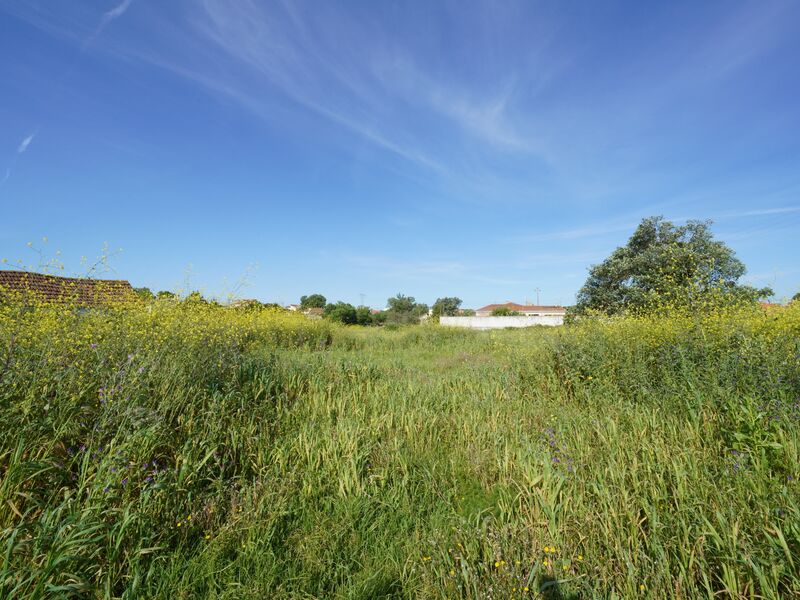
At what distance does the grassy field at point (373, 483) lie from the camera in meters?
2.01

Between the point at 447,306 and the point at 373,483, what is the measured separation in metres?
64.0

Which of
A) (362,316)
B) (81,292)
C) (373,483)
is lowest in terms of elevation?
(373,483)

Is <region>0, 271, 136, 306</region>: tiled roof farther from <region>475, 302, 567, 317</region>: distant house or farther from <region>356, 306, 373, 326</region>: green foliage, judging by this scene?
<region>475, 302, 567, 317</region>: distant house

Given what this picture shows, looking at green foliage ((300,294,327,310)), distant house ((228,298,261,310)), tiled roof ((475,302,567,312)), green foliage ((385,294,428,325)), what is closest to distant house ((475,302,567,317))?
tiled roof ((475,302,567,312))

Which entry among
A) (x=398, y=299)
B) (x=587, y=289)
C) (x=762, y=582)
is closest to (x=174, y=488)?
(x=762, y=582)

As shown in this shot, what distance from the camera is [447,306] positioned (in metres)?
66.4

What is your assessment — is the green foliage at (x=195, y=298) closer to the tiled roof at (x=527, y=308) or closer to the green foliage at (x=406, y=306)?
the green foliage at (x=406, y=306)

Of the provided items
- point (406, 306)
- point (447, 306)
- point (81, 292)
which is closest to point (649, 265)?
point (81, 292)

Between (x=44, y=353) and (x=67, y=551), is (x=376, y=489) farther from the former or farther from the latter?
(x=44, y=353)

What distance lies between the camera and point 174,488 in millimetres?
2727

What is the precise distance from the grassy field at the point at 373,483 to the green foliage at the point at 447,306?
183 feet

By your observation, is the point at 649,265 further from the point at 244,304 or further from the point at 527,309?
the point at 527,309

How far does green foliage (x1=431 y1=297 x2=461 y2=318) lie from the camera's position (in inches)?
2429

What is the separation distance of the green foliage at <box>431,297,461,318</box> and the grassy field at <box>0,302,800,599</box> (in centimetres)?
5586
